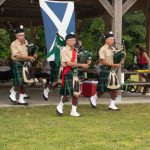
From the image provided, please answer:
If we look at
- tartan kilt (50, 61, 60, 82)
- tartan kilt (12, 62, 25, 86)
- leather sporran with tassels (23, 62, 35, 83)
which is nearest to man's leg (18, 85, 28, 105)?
tartan kilt (12, 62, 25, 86)

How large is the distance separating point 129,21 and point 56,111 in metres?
32.6

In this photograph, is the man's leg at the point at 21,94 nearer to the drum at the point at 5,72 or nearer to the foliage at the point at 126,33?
the drum at the point at 5,72

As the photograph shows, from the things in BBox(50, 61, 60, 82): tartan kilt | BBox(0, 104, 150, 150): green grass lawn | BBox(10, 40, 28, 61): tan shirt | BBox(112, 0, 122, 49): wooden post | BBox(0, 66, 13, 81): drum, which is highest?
BBox(112, 0, 122, 49): wooden post

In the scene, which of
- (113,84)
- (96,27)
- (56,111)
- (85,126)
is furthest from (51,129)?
(96,27)

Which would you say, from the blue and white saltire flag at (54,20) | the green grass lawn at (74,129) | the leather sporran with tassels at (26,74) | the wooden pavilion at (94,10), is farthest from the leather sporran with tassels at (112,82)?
the leather sporran with tassels at (26,74)

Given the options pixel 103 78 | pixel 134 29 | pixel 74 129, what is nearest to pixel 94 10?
pixel 103 78

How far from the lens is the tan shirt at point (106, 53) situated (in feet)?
32.7

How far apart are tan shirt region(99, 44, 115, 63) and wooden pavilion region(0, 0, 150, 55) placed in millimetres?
1410

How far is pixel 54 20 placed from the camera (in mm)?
10422

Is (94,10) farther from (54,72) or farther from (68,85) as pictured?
(68,85)

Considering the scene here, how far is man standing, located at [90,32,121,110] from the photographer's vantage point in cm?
999

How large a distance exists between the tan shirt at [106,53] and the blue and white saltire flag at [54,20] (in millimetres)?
905

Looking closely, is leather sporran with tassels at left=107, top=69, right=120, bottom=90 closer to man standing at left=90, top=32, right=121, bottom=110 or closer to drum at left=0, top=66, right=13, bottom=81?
man standing at left=90, top=32, right=121, bottom=110

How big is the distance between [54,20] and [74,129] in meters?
3.34
